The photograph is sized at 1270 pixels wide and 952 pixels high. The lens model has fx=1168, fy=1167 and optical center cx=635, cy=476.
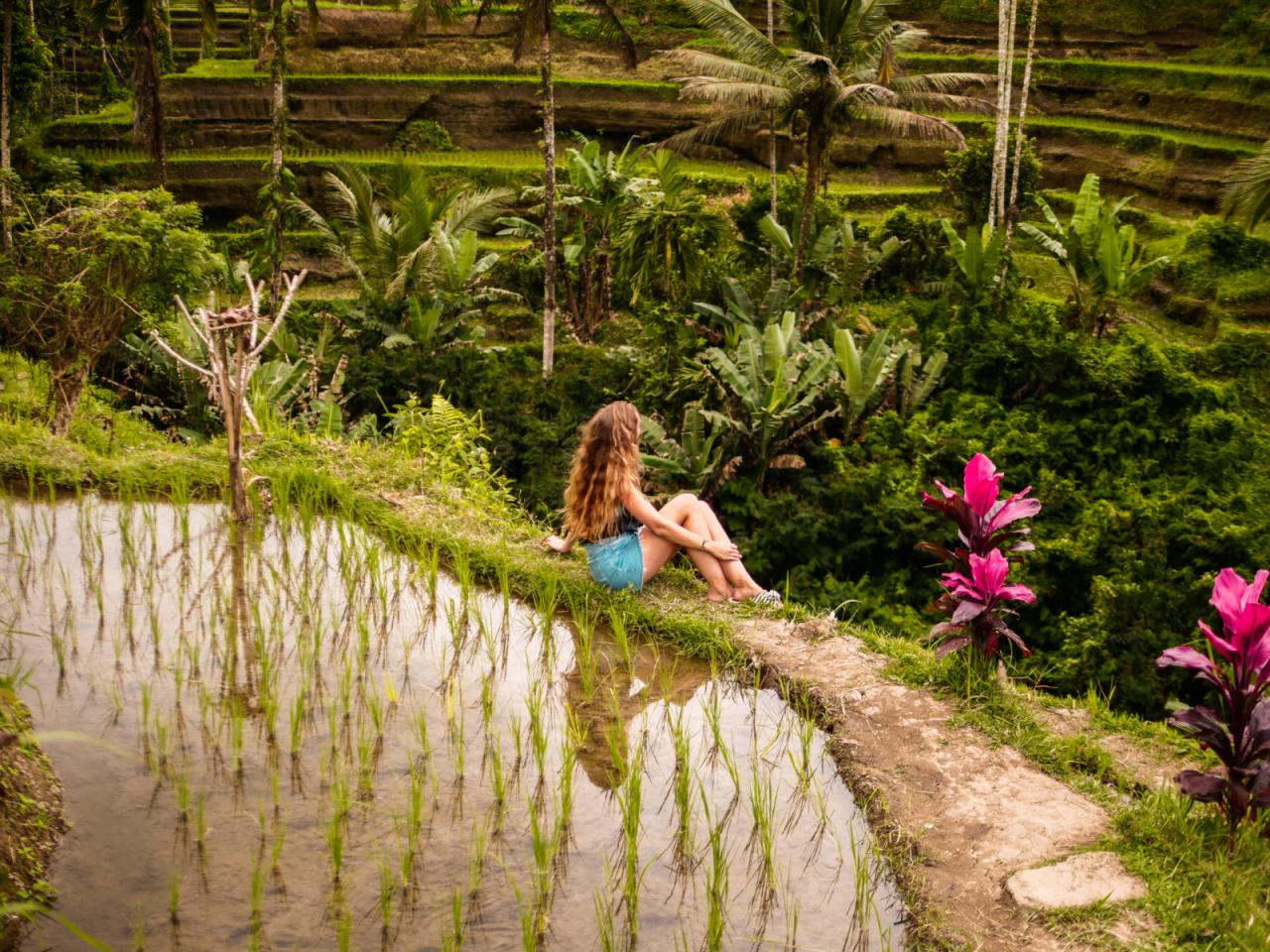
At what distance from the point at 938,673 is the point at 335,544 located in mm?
2909

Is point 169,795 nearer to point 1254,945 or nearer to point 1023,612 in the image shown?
point 1254,945

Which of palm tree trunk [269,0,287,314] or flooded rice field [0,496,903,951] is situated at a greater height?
palm tree trunk [269,0,287,314]

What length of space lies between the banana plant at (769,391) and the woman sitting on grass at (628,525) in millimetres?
3273

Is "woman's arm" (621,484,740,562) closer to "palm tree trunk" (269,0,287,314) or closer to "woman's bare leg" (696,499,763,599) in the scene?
"woman's bare leg" (696,499,763,599)

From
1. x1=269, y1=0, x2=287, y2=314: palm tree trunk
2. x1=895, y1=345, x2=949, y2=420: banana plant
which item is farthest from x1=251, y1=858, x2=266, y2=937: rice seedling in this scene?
x1=269, y1=0, x2=287, y2=314: palm tree trunk

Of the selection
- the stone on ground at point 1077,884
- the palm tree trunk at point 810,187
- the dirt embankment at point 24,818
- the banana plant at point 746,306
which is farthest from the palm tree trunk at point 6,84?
the stone on ground at point 1077,884

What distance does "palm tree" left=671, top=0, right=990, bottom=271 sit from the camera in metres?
12.1

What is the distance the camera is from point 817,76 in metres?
12.1

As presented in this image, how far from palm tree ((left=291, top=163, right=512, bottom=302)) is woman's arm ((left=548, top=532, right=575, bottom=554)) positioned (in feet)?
23.3

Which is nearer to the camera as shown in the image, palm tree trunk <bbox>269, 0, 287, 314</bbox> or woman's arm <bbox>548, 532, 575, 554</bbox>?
woman's arm <bbox>548, 532, 575, 554</bbox>

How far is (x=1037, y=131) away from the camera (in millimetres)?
20406

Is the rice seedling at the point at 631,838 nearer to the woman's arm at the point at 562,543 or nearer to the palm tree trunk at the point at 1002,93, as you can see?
the woman's arm at the point at 562,543

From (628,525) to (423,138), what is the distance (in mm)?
17279

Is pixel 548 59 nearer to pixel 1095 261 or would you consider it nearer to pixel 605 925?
pixel 1095 261
